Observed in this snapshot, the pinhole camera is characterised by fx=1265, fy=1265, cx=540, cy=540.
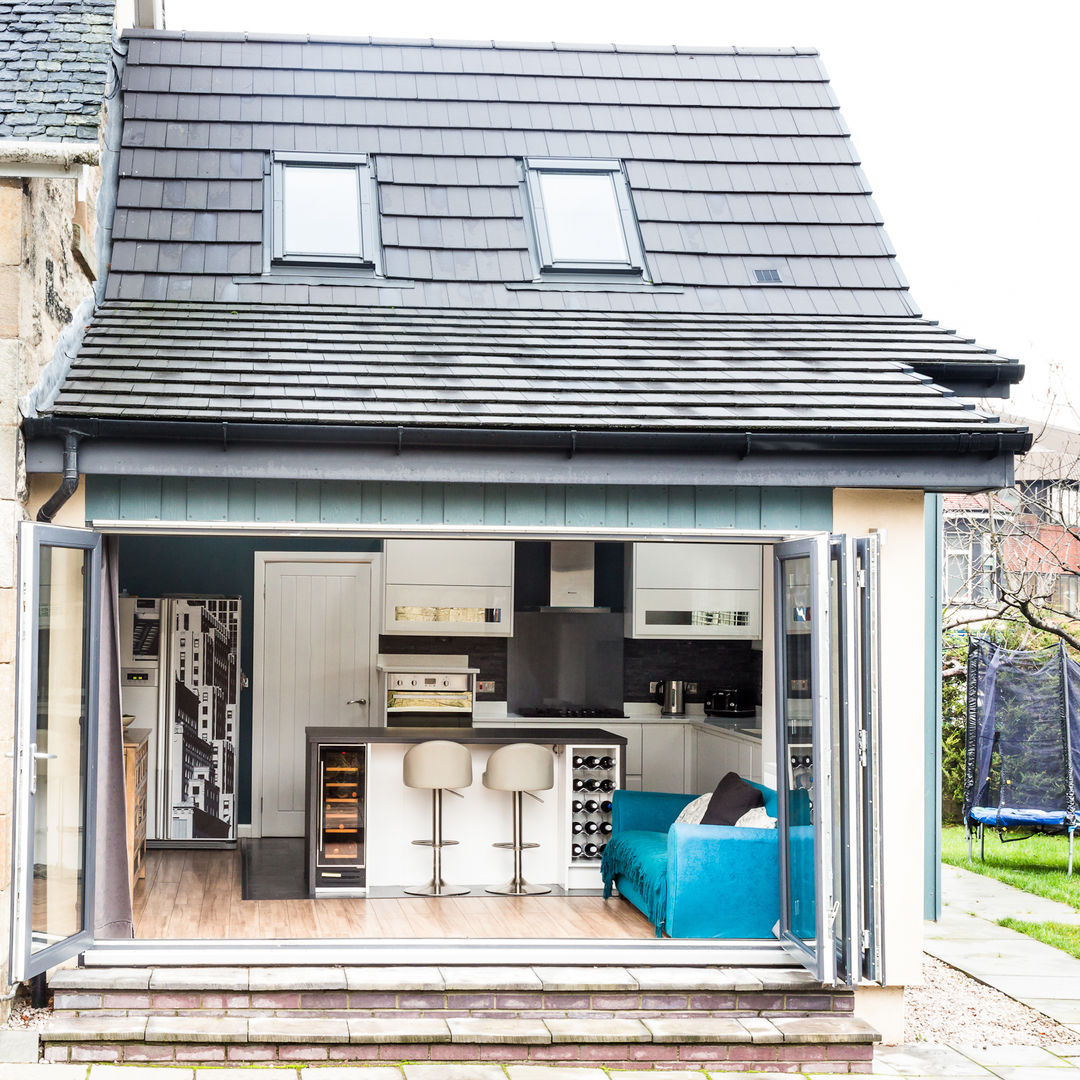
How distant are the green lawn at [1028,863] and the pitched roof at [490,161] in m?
4.82

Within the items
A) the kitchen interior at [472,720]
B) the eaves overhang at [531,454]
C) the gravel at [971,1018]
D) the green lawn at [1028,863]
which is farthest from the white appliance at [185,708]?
the green lawn at [1028,863]

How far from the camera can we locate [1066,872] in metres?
10.2

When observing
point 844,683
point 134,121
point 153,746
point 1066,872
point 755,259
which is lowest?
point 1066,872

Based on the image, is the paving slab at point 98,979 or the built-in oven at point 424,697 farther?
the built-in oven at point 424,697

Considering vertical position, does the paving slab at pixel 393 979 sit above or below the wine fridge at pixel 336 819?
below

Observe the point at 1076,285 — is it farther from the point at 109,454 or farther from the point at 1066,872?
the point at 109,454

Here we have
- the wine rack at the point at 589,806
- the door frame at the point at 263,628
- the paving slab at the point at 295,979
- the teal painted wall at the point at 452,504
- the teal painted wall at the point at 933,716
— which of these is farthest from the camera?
the door frame at the point at 263,628

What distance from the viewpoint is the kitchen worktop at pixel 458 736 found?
304 inches

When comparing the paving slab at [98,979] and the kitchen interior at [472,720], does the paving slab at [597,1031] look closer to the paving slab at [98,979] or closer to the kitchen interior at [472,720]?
the kitchen interior at [472,720]

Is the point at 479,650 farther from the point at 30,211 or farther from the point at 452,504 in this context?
the point at 30,211

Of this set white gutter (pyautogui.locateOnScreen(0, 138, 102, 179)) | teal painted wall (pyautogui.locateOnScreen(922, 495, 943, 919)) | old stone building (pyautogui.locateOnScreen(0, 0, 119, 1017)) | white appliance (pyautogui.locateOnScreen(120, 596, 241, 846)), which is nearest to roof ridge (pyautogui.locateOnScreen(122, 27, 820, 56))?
old stone building (pyautogui.locateOnScreen(0, 0, 119, 1017))

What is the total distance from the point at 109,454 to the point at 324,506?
93 cm

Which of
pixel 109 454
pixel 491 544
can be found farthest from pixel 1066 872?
pixel 109 454

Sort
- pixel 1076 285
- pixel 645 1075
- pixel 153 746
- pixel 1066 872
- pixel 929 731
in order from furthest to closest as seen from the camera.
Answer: pixel 1076 285, pixel 1066 872, pixel 153 746, pixel 929 731, pixel 645 1075
